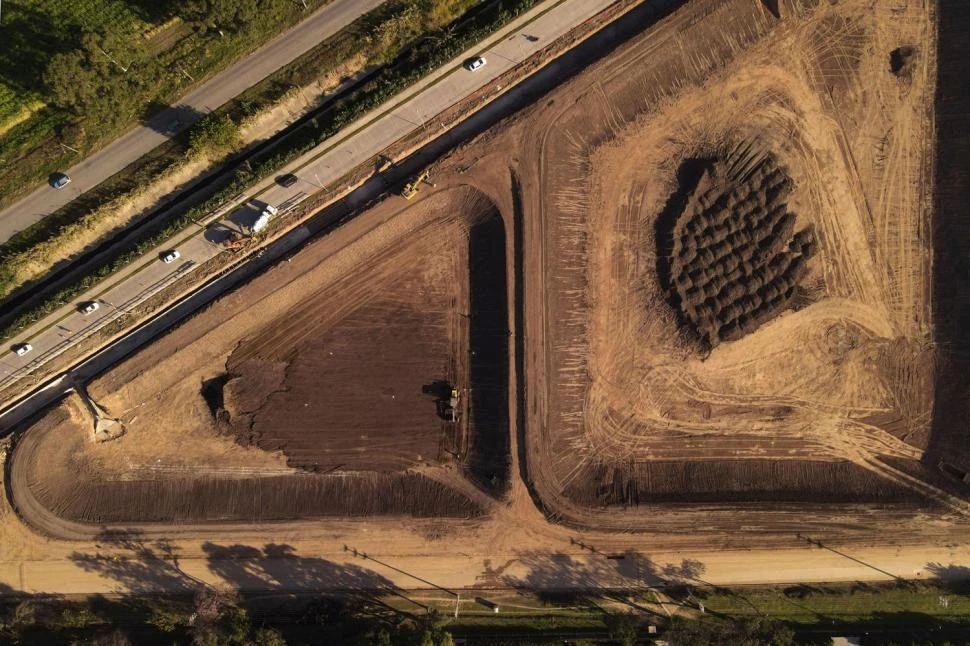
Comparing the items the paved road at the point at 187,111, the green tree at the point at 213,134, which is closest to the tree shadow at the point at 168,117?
the paved road at the point at 187,111

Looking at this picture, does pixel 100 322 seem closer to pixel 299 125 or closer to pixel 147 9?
pixel 299 125

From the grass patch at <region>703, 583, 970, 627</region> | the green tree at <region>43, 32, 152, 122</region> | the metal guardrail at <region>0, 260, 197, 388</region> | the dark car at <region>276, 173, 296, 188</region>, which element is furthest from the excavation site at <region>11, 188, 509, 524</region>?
the grass patch at <region>703, 583, 970, 627</region>

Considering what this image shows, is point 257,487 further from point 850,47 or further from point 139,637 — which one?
point 850,47

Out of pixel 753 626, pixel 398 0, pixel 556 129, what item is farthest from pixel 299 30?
pixel 753 626

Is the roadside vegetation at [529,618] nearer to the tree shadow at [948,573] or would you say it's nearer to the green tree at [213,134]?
the tree shadow at [948,573]

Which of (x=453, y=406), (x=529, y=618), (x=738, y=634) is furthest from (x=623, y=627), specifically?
(x=453, y=406)

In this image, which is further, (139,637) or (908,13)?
(908,13)
